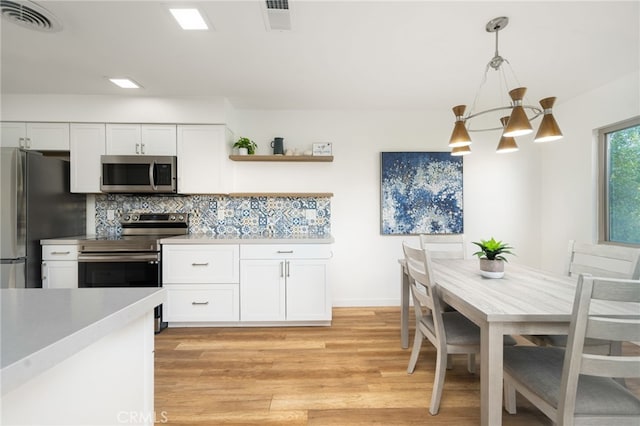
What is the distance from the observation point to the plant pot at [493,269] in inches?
73.6

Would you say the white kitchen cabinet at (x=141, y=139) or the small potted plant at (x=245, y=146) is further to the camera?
the small potted plant at (x=245, y=146)

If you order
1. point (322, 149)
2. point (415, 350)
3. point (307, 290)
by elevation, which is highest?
point (322, 149)

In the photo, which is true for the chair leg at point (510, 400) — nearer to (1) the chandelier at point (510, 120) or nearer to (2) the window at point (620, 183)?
(1) the chandelier at point (510, 120)

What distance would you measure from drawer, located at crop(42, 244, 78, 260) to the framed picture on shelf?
8.67ft

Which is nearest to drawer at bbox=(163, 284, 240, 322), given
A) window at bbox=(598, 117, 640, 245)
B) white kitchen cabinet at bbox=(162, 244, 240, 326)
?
white kitchen cabinet at bbox=(162, 244, 240, 326)

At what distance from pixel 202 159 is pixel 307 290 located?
1838 mm

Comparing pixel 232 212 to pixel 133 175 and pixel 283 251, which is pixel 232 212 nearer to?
pixel 283 251

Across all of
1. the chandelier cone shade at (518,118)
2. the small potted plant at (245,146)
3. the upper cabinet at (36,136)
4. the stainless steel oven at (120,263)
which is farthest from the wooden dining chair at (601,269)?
the upper cabinet at (36,136)

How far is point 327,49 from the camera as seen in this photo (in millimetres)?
2154

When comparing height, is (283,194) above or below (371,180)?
below

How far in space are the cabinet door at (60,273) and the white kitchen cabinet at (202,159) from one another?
48.4 inches

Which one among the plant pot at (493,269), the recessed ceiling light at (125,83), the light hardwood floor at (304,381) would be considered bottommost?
the light hardwood floor at (304,381)
